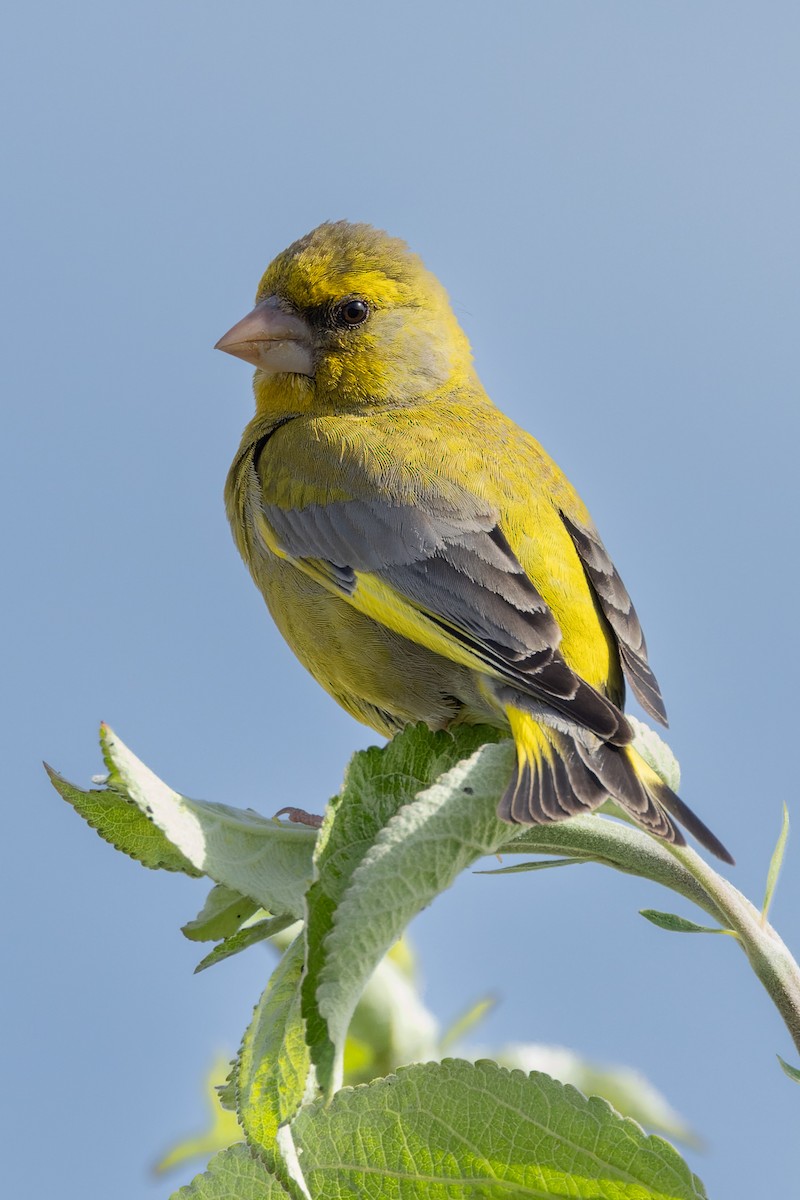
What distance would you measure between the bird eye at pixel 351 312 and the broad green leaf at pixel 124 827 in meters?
2.71

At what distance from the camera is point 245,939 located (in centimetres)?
212

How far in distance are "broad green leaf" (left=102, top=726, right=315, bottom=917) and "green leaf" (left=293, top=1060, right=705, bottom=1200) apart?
33 cm

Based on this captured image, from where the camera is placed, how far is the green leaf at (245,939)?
2119mm

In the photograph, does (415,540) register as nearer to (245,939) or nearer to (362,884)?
(245,939)

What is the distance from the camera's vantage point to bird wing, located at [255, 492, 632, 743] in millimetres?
2943

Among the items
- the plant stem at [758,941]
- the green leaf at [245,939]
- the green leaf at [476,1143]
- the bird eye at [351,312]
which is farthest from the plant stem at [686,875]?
the bird eye at [351,312]

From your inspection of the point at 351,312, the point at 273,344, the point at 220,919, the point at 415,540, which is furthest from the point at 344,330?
the point at 220,919

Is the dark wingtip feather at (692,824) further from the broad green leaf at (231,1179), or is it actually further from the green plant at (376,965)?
the broad green leaf at (231,1179)

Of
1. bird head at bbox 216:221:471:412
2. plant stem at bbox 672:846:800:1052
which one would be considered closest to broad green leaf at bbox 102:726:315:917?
plant stem at bbox 672:846:800:1052

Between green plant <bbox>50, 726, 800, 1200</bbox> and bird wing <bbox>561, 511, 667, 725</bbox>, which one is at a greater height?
bird wing <bbox>561, 511, 667, 725</bbox>

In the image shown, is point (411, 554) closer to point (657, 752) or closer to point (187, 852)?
point (657, 752)

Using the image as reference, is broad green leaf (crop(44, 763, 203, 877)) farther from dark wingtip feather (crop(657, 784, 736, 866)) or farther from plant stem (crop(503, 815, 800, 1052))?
dark wingtip feather (crop(657, 784, 736, 866))

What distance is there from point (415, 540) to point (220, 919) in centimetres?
149

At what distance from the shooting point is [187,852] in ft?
6.37
